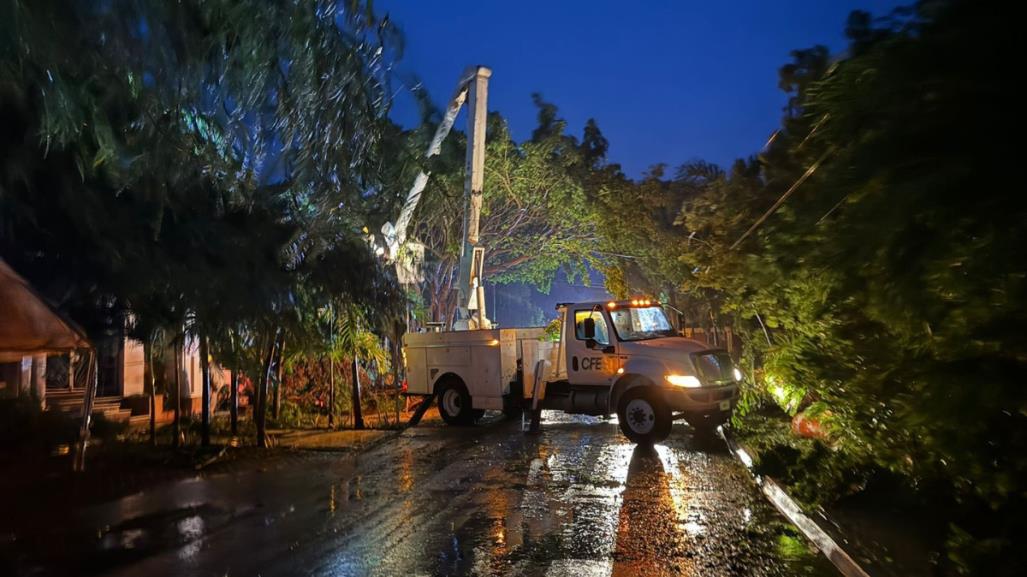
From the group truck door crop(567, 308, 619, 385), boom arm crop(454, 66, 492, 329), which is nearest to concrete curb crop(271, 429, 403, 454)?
truck door crop(567, 308, 619, 385)

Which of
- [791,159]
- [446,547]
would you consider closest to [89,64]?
[446,547]

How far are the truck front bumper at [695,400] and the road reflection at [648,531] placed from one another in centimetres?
246

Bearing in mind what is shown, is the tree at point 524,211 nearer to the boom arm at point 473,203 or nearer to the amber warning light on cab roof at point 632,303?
the boom arm at point 473,203

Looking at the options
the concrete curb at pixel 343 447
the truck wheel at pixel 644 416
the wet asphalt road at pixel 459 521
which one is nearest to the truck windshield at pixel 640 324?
the truck wheel at pixel 644 416

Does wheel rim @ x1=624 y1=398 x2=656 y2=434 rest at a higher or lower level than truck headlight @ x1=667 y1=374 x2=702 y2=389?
lower

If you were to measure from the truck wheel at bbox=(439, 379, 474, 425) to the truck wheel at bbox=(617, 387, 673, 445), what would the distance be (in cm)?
470

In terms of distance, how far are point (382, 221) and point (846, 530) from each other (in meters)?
5.73

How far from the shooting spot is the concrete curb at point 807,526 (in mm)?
6145

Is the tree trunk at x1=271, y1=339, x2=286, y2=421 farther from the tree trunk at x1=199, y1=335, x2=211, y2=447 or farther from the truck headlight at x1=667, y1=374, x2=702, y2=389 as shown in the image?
the truck headlight at x1=667, y1=374, x2=702, y2=389

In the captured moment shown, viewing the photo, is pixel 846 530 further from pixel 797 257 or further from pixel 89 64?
pixel 89 64

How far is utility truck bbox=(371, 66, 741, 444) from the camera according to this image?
13523 mm

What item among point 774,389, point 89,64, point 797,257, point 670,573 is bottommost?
point 670,573

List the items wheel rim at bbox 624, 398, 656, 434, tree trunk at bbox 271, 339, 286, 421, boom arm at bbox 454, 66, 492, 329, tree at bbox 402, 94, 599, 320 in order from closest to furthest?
wheel rim at bbox 624, 398, 656, 434, tree trunk at bbox 271, 339, 286, 421, boom arm at bbox 454, 66, 492, 329, tree at bbox 402, 94, 599, 320

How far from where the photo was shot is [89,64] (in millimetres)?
5324
